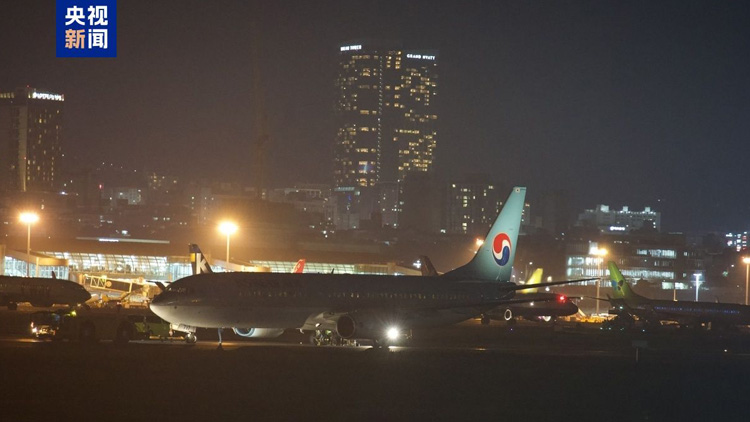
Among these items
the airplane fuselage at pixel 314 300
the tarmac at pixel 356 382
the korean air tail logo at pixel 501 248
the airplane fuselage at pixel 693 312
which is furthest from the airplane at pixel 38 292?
the airplane fuselage at pixel 693 312

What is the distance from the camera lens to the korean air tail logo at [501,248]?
60562 mm

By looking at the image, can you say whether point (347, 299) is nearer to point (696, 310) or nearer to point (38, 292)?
point (38, 292)

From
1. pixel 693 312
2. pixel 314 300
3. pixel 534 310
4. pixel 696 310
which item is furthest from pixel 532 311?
pixel 314 300

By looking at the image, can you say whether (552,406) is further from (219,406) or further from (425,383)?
(219,406)

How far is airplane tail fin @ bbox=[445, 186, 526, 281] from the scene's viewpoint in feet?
198

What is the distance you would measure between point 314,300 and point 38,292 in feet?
140

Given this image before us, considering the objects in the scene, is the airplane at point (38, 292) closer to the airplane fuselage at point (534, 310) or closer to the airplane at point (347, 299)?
the airplane fuselage at point (534, 310)

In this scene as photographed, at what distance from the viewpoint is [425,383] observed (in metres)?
39.2

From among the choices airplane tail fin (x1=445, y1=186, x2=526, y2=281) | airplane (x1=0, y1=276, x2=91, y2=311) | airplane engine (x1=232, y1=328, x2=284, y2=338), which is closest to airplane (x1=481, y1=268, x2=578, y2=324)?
airplane tail fin (x1=445, y1=186, x2=526, y2=281)

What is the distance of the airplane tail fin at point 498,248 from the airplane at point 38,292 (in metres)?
41.9

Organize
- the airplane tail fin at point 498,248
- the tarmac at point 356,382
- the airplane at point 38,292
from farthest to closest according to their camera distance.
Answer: the airplane at point 38,292 < the airplane tail fin at point 498,248 < the tarmac at point 356,382

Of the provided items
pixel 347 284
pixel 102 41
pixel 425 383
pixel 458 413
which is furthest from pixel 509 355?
pixel 102 41

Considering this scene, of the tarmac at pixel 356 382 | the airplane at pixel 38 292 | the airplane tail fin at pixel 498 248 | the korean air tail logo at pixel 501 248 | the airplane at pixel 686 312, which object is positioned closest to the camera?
the tarmac at pixel 356 382

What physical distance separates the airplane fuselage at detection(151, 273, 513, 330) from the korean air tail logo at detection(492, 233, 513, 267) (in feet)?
6.19
